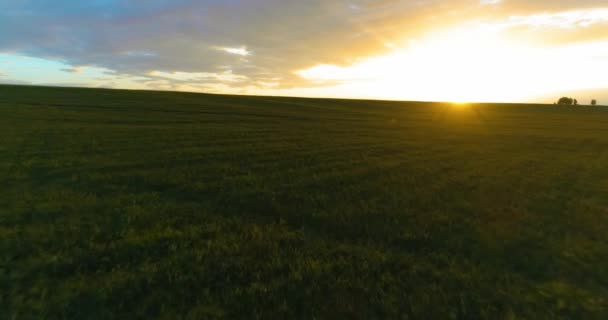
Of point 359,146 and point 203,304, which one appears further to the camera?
point 359,146

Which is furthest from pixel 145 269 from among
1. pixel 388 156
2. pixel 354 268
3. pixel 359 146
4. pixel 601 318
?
pixel 359 146

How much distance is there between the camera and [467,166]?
13.7 m

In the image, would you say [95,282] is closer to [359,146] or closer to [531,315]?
[531,315]

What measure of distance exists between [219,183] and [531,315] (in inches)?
323

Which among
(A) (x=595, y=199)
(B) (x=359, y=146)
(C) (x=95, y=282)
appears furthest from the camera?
(B) (x=359, y=146)

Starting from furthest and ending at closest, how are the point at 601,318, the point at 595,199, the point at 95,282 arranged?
the point at 595,199 → the point at 95,282 → the point at 601,318

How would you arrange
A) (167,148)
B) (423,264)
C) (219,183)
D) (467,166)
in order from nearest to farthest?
1. (423,264)
2. (219,183)
3. (467,166)
4. (167,148)

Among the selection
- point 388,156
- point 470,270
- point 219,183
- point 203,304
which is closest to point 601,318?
point 470,270

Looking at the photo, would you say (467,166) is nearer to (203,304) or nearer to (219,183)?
(219,183)

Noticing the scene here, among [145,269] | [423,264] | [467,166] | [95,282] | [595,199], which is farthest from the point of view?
[467,166]

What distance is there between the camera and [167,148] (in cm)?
1538

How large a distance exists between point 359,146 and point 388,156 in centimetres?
337

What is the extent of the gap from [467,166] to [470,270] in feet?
33.9

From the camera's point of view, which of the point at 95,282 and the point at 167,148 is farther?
the point at 167,148
